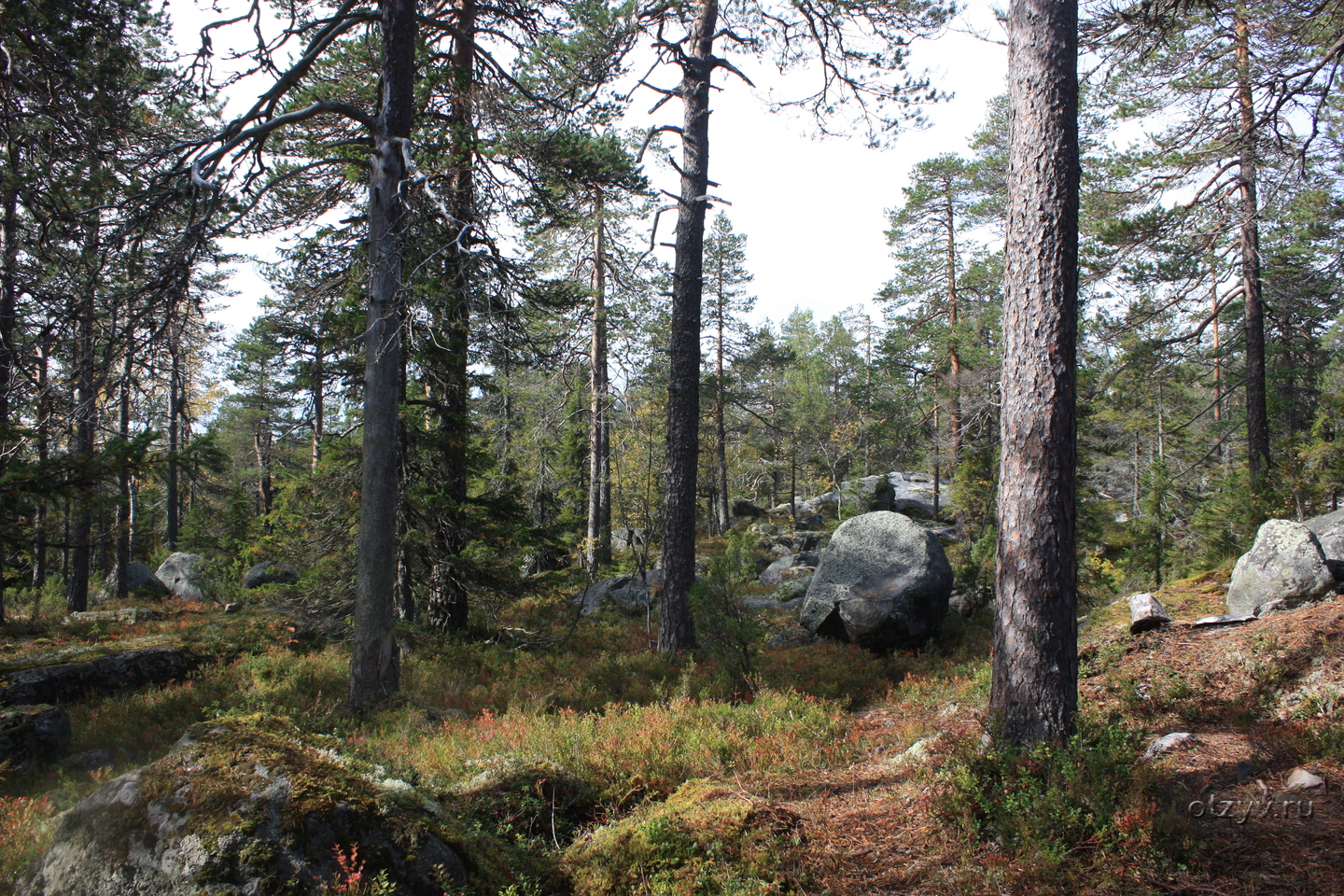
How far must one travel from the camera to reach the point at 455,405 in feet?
35.1

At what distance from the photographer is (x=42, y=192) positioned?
22.7 ft

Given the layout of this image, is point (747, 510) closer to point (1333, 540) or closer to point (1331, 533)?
point (1331, 533)

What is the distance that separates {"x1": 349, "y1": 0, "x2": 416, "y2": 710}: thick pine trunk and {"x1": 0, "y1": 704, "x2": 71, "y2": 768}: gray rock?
2.41 metres

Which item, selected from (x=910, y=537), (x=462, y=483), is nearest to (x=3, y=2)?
(x=462, y=483)

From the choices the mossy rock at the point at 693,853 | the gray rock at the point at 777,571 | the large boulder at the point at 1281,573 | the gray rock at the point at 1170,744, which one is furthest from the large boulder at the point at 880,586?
the gray rock at the point at 777,571

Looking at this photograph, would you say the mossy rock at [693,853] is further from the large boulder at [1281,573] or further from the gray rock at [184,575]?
the gray rock at [184,575]

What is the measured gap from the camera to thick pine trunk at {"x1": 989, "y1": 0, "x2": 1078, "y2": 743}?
479 cm

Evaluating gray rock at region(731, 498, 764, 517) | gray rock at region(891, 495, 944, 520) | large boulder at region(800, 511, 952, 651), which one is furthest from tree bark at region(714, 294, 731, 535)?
large boulder at region(800, 511, 952, 651)

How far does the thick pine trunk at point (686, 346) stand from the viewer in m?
9.67

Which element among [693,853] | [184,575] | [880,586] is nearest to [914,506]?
[880,586]

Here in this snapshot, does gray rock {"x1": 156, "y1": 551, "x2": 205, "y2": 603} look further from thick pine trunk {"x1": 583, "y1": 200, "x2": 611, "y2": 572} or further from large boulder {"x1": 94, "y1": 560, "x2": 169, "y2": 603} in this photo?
thick pine trunk {"x1": 583, "y1": 200, "x2": 611, "y2": 572}

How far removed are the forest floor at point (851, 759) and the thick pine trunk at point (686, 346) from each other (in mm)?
991

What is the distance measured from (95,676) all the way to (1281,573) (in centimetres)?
1424

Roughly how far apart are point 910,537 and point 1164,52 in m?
9.20
